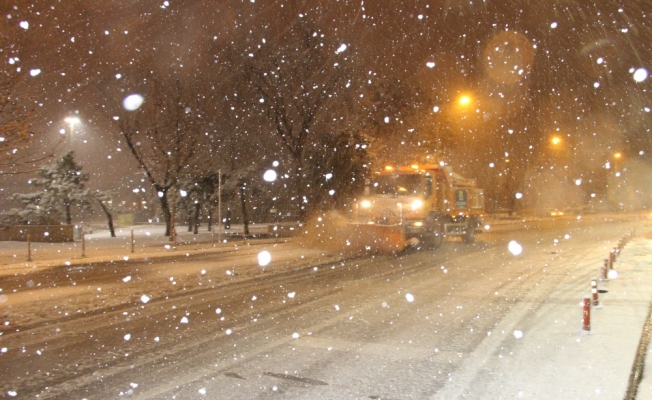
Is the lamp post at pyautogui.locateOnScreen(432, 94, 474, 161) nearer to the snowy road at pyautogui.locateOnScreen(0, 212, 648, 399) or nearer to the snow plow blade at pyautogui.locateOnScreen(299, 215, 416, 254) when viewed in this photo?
the snow plow blade at pyautogui.locateOnScreen(299, 215, 416, 254)

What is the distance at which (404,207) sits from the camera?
22.7m

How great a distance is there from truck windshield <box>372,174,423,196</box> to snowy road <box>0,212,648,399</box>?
609 centimetres

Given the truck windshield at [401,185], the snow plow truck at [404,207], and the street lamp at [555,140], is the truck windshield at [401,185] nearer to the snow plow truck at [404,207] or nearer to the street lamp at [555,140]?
the snow plow truck at [404,207]

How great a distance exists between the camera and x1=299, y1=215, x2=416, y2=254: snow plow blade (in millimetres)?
22219

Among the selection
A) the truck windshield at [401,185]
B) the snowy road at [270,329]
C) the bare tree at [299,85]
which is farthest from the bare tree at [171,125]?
the snowy road at [270,329]

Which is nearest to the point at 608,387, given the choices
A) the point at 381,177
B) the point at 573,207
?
the point at 381,177

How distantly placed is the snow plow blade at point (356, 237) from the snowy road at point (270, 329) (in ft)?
15.7

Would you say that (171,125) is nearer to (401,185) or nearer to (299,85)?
→ (299,85)

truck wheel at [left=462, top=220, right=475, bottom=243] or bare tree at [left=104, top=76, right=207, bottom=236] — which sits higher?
bare tree at [left=104, top=76, right=207, bottom=236]

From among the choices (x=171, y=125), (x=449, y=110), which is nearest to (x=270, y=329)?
(x=171, y=125)

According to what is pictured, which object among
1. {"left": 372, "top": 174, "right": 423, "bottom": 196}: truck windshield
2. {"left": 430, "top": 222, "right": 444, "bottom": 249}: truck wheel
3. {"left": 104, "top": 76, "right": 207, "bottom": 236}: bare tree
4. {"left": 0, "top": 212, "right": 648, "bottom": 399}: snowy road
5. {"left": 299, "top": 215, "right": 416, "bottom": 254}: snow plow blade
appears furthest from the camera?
{"left": 104, "top": 76, "right": 207, "bottom": 236}: bare tree

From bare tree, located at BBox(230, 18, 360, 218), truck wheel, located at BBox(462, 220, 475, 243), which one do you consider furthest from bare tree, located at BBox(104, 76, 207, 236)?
truck wheel, located at BBox(462, 220, 475, 243)

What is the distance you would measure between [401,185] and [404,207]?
1.03 metres

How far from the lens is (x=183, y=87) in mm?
31094
